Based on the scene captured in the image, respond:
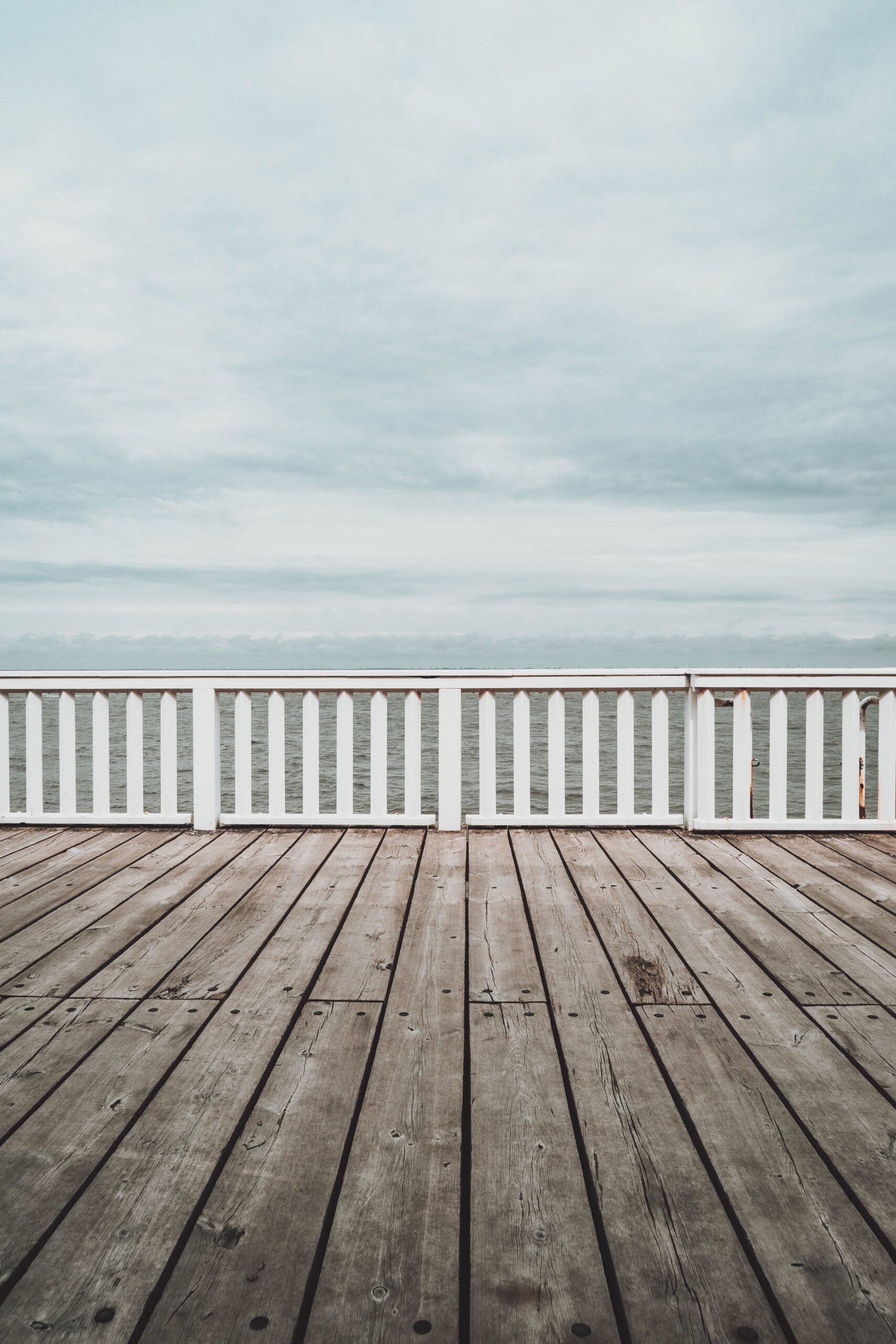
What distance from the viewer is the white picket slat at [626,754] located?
3.37 metres

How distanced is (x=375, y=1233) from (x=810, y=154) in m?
8.28

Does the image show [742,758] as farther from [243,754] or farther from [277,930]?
[243,754]

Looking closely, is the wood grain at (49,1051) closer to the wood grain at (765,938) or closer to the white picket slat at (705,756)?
the wood grain at (765,938)

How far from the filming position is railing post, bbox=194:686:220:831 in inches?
137

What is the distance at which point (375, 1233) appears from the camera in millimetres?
955

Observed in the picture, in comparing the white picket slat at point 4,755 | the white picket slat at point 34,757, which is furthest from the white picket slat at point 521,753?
the white picket slat at point 4,755

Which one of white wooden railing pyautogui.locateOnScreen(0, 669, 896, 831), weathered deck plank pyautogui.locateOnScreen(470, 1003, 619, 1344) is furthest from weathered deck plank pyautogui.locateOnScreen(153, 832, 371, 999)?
weathered deck plank pyautogui.locateOnScreen(470, 1003, 619, 1344)

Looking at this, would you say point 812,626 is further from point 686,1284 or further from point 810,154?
point 686,1284

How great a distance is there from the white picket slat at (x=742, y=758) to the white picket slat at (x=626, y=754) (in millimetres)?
501

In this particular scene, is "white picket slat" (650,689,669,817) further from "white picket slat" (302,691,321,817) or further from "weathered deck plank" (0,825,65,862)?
"weathered deck plank" (0,825,65,862)

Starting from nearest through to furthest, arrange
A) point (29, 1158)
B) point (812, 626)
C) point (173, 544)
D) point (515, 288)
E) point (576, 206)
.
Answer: point (29, 1158), point (576, 206), point (515, 288), point (812, 626), point (173, 544)

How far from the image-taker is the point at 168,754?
3582 millimetres

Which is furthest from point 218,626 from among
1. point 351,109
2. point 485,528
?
point 351,109

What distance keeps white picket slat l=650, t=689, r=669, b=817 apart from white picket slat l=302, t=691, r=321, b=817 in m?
1.72
